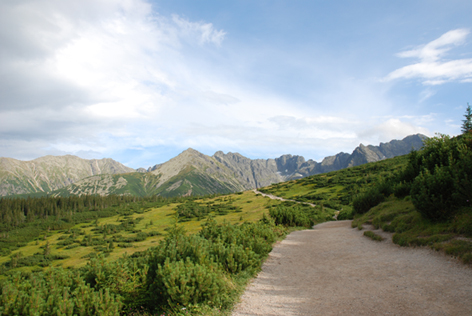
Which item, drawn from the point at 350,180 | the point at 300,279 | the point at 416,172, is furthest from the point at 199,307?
the point at 350,180

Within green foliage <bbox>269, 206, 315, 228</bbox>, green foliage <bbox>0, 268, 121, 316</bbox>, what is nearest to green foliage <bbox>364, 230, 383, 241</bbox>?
green foliage <bbox>269, 206, 315, 228</bbox>

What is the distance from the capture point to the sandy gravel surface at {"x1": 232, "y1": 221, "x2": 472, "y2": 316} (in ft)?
21.8

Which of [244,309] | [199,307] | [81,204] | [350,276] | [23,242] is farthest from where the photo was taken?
[81,204]

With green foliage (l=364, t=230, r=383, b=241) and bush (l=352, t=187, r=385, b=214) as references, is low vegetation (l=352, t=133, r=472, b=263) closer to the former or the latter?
green foliage (l=364, t=230, r=383, b=241)

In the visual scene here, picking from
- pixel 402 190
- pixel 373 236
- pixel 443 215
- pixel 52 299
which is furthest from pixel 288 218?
pixel 52 299

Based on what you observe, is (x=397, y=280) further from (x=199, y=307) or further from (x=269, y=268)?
(x=199, y=307)

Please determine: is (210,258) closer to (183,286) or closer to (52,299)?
(183,286)

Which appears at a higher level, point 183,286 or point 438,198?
point 438,198

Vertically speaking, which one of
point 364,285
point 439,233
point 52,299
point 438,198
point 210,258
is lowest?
point 364,285

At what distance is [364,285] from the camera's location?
27.7ft

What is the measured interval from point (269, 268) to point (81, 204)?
7596 inches

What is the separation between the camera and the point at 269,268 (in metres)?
11.8

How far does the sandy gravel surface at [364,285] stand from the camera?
663cm

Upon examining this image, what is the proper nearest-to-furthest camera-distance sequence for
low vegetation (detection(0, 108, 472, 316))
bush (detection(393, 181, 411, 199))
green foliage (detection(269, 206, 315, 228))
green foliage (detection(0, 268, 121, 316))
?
green foliage (detection(0, 268, 121, 316)) → low vegetation (detection(0, 108, 472, 316)) → bush (detection(393, 181, 411, 199)) → green foliage (detection(269, 206, 315, 228))
